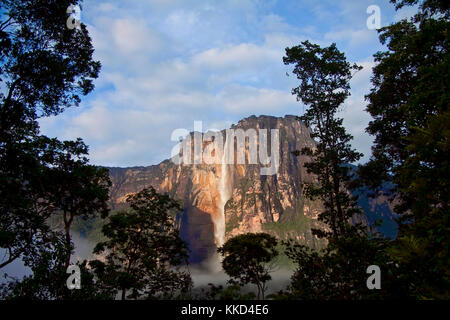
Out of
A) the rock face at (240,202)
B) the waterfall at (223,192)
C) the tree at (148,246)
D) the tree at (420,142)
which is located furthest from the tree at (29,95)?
the waterfall at (223,192)

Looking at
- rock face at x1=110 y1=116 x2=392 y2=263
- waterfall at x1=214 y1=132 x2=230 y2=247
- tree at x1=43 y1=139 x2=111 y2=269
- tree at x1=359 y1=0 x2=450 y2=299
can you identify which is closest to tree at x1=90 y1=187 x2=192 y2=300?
tree at x1=43 y1=139 x2=111 y2=269

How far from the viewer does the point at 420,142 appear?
4.59 meters

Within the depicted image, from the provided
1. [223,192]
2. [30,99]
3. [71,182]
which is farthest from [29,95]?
[223,192]

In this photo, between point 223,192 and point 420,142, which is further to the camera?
point 223,192

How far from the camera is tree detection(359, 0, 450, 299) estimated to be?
4.14m

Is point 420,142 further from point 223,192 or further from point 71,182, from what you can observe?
point 223,192

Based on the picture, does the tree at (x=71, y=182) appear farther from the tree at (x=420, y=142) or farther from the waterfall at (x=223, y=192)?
the waterfall at (x=223, y=192)

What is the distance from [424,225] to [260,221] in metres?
170

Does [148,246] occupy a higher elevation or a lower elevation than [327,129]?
lower

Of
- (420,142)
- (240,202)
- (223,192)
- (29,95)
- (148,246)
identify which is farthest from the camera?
(223,192)

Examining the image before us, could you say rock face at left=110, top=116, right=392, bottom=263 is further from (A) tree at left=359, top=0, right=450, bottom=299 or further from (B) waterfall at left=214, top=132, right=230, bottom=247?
(A) tree at left=359, top=0, right=450, bottom=299
